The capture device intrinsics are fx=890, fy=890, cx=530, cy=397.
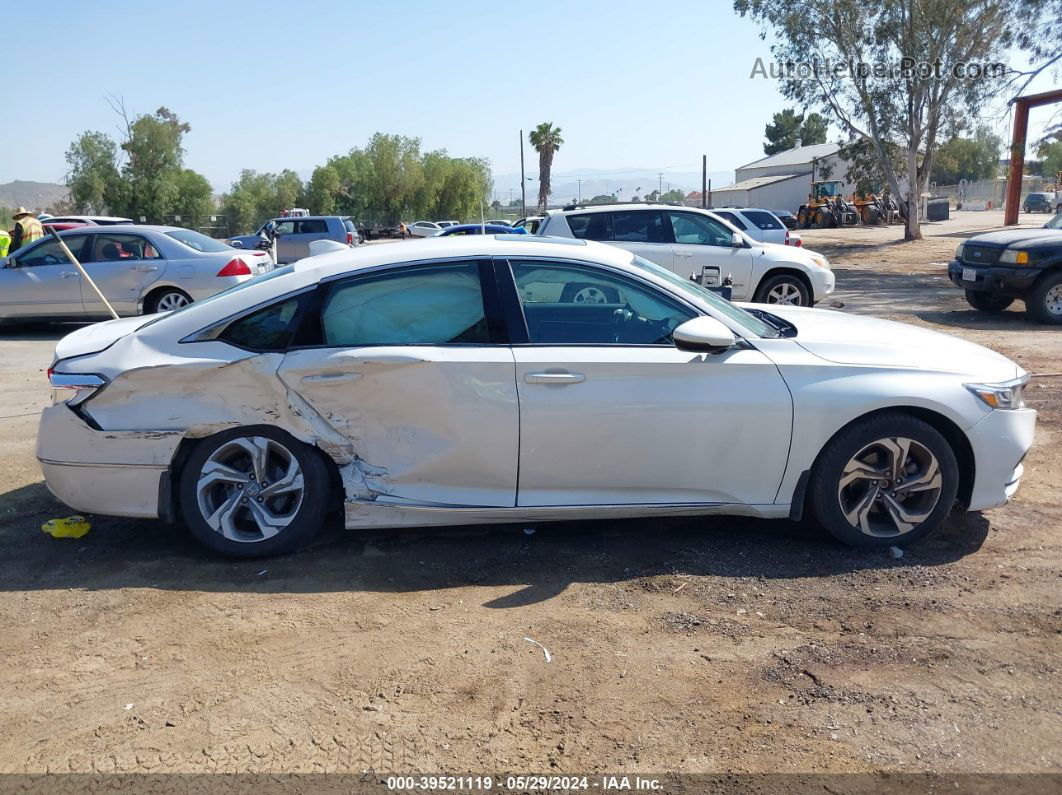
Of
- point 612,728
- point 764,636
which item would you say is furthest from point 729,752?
point 764,636

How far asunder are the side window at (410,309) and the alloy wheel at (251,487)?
25.2 inches

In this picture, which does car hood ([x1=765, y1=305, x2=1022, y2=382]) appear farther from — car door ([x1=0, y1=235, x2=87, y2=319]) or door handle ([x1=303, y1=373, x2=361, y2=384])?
car door ([x1=0, y1=235, x2=87, y2=319])

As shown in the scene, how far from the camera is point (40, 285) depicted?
1233cm

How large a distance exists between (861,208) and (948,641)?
53.3 m

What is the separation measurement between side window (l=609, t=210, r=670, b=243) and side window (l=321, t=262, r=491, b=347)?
7936 mm

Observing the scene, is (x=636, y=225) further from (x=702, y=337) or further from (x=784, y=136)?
(x=784, y=136)

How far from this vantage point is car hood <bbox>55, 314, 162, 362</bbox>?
15.3ft

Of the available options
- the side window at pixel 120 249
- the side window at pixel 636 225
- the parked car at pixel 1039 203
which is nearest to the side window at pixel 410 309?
the side window at pixel 636 225

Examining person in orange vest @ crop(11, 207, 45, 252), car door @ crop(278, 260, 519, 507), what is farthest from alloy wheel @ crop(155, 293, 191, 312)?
car door @ crop(278, 260, 519, 507)

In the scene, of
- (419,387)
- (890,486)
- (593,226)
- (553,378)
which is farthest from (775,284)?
(419,387)

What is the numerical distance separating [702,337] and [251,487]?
7.69 ft

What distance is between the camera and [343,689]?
10.9ft

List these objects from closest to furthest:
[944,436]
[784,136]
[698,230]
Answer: [944,436] → [698,230] → [784,136]

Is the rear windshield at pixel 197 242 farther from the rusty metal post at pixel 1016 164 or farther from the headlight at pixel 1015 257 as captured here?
the rusty metal post at pixel 1016 164
